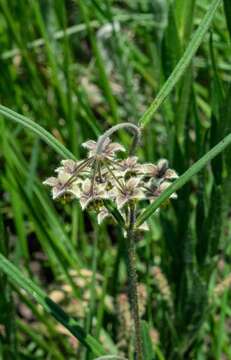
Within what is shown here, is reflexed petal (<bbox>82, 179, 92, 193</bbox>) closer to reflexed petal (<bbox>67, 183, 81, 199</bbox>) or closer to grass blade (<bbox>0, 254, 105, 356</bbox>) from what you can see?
reflexed petal (<bbox>67, 183, 81, 199</bbox>)

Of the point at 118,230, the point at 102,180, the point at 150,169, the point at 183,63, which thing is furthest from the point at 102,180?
the point at 118,230

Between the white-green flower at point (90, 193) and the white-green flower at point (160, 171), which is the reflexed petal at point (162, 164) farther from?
the white-green flower at point (90, 193)

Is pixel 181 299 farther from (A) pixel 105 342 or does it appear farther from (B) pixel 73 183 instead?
(B) pixel 73 183

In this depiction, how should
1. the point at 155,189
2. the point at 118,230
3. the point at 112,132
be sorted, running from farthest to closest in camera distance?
the point at 118,230, the point at 155,189, the point at 112,132

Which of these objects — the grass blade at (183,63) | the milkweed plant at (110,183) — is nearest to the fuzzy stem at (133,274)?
the milkweed plant at (110,183)

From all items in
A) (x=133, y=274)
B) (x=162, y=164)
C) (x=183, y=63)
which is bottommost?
(x=133, y=274)

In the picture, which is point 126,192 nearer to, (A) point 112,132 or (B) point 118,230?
(A) point 112,132

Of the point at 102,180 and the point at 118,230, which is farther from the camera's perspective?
the point at 118,230

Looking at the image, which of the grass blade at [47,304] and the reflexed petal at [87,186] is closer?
the reflexed petal at [87,186]

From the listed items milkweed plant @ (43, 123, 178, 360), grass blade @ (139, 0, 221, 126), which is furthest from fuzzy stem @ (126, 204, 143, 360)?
grass blade @ (139, 0, 221, 126)
